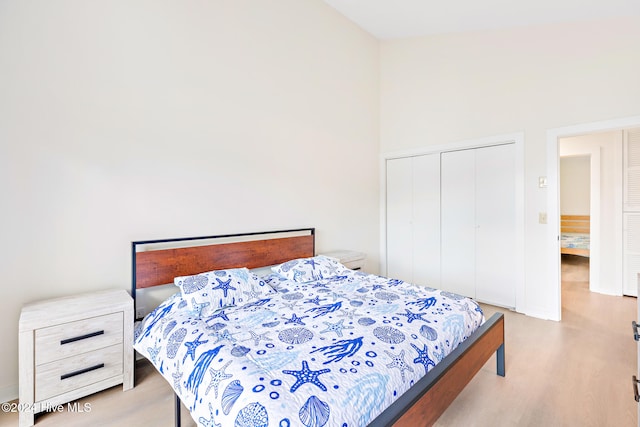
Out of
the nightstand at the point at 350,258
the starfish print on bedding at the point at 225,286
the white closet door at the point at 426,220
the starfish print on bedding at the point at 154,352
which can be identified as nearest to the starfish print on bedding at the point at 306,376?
the starfish print on bedding at the point at 154,352

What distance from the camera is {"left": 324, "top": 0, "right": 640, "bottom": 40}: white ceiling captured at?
279 centimetres

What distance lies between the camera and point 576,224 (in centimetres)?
637

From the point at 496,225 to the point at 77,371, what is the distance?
408cm

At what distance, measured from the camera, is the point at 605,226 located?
13.3 ft

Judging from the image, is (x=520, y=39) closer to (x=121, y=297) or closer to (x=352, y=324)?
(x=352, y=324)

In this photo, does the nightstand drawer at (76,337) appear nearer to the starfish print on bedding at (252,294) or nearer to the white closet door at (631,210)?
the starfish print on bedding at (252,294)

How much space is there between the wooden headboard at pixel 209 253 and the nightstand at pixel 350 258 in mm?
352

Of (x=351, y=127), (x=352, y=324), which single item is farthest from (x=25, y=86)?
(x=351, y=127)

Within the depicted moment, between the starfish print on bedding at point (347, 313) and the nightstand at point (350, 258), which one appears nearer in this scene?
the starfish print on bedding at point (347, 313)

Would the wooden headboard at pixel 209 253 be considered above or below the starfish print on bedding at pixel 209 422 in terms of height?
above

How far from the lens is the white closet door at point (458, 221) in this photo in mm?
3850

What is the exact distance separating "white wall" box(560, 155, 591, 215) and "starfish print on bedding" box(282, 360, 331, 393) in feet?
24.1

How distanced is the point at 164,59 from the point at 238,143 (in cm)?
91

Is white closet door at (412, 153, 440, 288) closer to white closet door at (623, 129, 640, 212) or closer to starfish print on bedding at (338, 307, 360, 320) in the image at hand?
white closet door at (623, 129, 640, 212)
